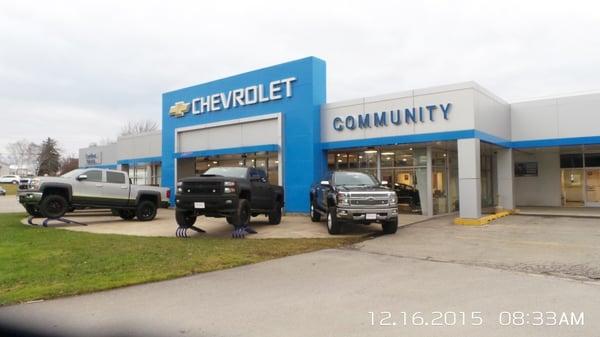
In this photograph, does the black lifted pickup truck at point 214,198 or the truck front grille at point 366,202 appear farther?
the truck front grille at point 366,202

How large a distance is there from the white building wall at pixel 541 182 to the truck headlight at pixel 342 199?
14.8 metres

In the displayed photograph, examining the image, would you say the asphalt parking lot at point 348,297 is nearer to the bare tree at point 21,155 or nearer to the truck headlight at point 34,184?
the truck headlight at point 34,184

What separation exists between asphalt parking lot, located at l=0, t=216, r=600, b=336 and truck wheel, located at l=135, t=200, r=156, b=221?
33.6 ft

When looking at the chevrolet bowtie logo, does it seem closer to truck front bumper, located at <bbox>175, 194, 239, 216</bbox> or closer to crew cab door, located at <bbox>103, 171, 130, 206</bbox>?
crew cab door, located at <bbox>103, 171, 130, 206</bbox>

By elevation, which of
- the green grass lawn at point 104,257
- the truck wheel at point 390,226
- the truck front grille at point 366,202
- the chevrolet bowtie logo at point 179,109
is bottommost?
the green grass lawn at point 104,257

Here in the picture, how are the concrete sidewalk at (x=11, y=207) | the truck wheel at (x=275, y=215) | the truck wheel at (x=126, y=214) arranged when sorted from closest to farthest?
the truck wheel at (x=275, y=215) → the truck wheel at (x=126, y=214) → the concrete sidewalk at (x=11, y=207)

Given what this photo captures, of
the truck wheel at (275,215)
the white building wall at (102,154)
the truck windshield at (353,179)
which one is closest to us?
the truck windshield at (353,179)

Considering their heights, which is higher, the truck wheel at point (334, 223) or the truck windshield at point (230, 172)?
the truck windshield at point (230, 172)

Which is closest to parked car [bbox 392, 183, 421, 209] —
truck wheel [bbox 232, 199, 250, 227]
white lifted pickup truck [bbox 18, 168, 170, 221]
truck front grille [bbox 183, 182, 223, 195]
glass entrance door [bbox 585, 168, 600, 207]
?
truck wheel [bbox 232, 199, 250, 227]

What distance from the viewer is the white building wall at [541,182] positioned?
2348cm

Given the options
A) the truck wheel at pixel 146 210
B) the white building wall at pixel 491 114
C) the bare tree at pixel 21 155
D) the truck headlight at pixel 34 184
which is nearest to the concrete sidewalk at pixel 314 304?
the truck headlight at pixel 34 184

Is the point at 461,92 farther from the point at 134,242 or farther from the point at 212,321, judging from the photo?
the point at 212,321

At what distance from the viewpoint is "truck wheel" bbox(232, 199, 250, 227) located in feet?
40.3

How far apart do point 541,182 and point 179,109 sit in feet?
68.6
